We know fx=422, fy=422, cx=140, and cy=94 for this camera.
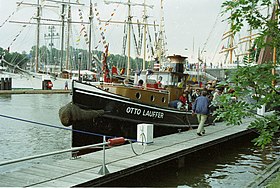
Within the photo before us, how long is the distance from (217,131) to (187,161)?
4280mm

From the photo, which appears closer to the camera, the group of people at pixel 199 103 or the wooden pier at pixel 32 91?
the group of people at pixel 199 103

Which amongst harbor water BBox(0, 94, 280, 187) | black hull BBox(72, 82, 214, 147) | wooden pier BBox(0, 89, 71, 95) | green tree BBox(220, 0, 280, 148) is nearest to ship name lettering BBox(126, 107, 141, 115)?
black hull BBox(72, 82, 214, 147)

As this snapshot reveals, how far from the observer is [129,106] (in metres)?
17.6

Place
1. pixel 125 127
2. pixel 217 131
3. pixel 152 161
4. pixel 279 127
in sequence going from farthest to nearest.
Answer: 1. pixel 217 131
2. pixel 125 127
3. pixel 152 161
4. pixel 279 127

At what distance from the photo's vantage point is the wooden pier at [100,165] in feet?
30.9

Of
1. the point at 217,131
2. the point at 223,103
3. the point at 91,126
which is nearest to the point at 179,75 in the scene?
the point at 217,131

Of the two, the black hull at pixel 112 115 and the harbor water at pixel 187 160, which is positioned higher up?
the black hull at pixel 112 115

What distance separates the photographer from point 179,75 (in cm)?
2141

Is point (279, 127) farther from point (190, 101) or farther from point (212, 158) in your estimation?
point (190, 101)

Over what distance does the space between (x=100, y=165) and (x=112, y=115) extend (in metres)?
6.16

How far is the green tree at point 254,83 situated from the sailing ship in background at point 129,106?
976 centimetres

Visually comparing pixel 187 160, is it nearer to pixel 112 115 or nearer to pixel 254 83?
pixel 112 115

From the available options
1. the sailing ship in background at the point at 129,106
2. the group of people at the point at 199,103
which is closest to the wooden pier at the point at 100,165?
the group of people at the point at 199,103

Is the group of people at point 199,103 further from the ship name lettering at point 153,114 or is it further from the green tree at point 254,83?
the green tree at point 254,83
